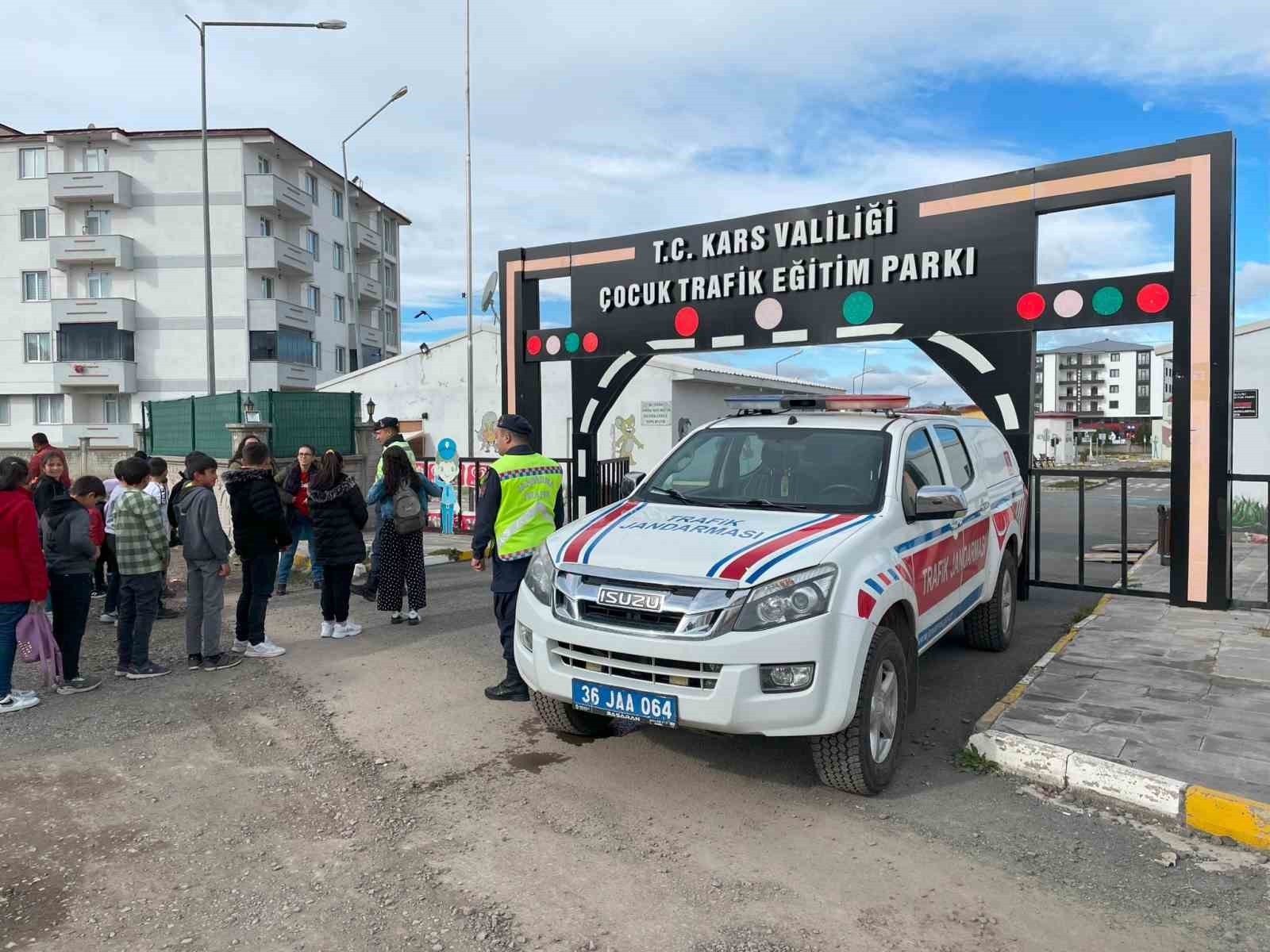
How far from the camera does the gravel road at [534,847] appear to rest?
3.30 meters

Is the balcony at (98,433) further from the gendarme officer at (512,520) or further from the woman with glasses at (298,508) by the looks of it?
the gendarme officer at (512,520)

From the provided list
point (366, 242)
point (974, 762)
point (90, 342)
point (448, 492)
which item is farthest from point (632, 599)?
point (366, 242)

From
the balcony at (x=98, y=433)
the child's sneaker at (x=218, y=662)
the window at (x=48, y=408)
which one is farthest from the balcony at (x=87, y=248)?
the child's sneaker at (x=218, y=662)

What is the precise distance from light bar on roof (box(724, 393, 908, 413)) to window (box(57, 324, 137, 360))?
39704mm

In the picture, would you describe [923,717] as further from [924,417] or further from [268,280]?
[268,280]

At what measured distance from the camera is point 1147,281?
347 inches

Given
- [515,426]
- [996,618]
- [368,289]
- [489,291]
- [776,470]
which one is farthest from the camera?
[368,289]

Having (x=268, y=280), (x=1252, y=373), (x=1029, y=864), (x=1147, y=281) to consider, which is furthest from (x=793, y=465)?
(x=268, y=280)

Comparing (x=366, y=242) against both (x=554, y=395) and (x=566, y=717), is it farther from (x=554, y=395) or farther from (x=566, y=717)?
(x=566, y=717)

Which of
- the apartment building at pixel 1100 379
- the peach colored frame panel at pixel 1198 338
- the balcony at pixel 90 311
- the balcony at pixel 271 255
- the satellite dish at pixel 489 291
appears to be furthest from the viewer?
the apartment building at pixel 1100 379

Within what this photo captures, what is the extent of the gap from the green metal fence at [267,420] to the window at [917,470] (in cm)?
1128

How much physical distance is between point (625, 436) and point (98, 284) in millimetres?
28358

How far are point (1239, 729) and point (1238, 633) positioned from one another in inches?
117

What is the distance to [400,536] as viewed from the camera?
8.49 meters
